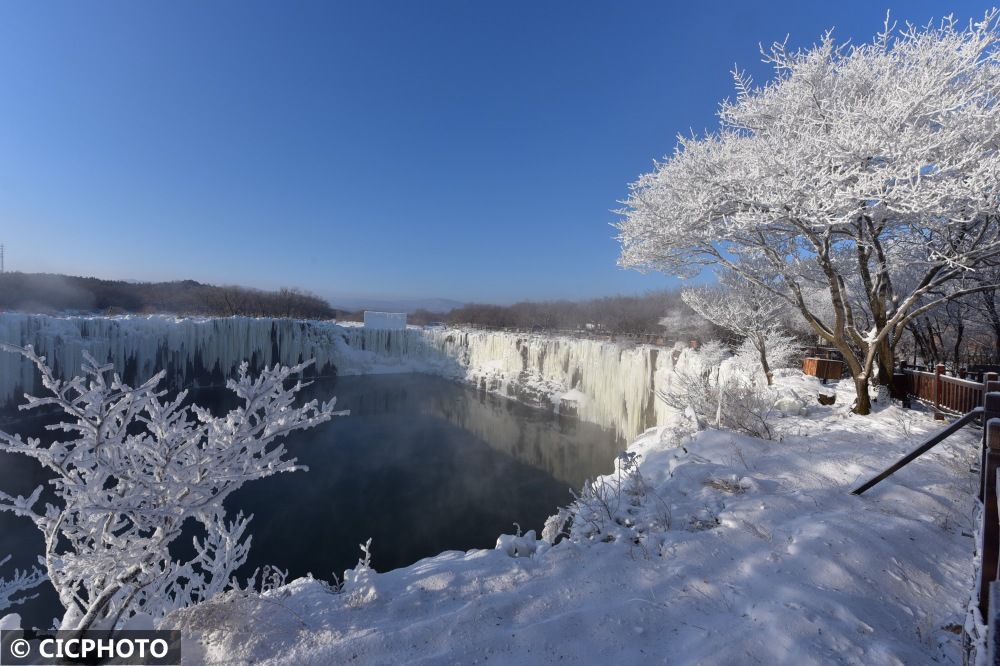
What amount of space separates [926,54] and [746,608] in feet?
24.6

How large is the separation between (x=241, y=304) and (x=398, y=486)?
42.8 m

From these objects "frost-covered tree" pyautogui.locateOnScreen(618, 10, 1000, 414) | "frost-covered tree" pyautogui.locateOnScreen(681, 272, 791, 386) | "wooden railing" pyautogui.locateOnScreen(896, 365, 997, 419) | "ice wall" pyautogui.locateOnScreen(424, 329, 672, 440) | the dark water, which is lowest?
the dark water

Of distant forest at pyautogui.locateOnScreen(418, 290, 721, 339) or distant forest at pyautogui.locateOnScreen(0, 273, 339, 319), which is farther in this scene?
distant forest at pyautogui.locateOnScreen(0, 273, 339, 319)

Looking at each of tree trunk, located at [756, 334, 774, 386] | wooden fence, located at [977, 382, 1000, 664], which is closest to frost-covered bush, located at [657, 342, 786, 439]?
tree trunk, located at [756, 334, 774, 386]

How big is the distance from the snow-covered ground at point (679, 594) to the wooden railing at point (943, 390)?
2404 millimetres

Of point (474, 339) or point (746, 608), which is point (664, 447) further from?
point (474, 339)

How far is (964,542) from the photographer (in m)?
2.86

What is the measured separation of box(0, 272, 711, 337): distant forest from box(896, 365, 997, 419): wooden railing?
2211 centimetres

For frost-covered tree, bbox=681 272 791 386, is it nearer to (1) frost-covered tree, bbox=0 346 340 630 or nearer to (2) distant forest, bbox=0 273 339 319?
(1) frost-covered tree, bbox=0 346 340 630

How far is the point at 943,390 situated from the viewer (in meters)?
6.04

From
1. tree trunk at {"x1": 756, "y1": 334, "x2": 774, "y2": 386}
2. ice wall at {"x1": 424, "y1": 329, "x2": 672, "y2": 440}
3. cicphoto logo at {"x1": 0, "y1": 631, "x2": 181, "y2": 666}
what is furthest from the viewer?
ice wall at {"x1": 424, "y1": 329, "x2": 672, "y2": 440}

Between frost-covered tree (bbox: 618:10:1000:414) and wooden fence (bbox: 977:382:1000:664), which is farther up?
frost-covered tree (bbox: 618:10:1000:414)

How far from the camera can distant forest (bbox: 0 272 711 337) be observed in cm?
3516

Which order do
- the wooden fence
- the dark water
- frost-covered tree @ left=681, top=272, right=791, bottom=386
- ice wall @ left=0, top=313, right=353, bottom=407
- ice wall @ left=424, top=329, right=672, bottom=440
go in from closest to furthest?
1. the wooden fence
2. the dark water
3. frost-covered tree @ left=681, top=272, right=791, bottom=386
4. ice wall @ left=424, top=329, right=672, bottom=440
5. ice wall @ left=0, top=313, right=353, bottom=407
